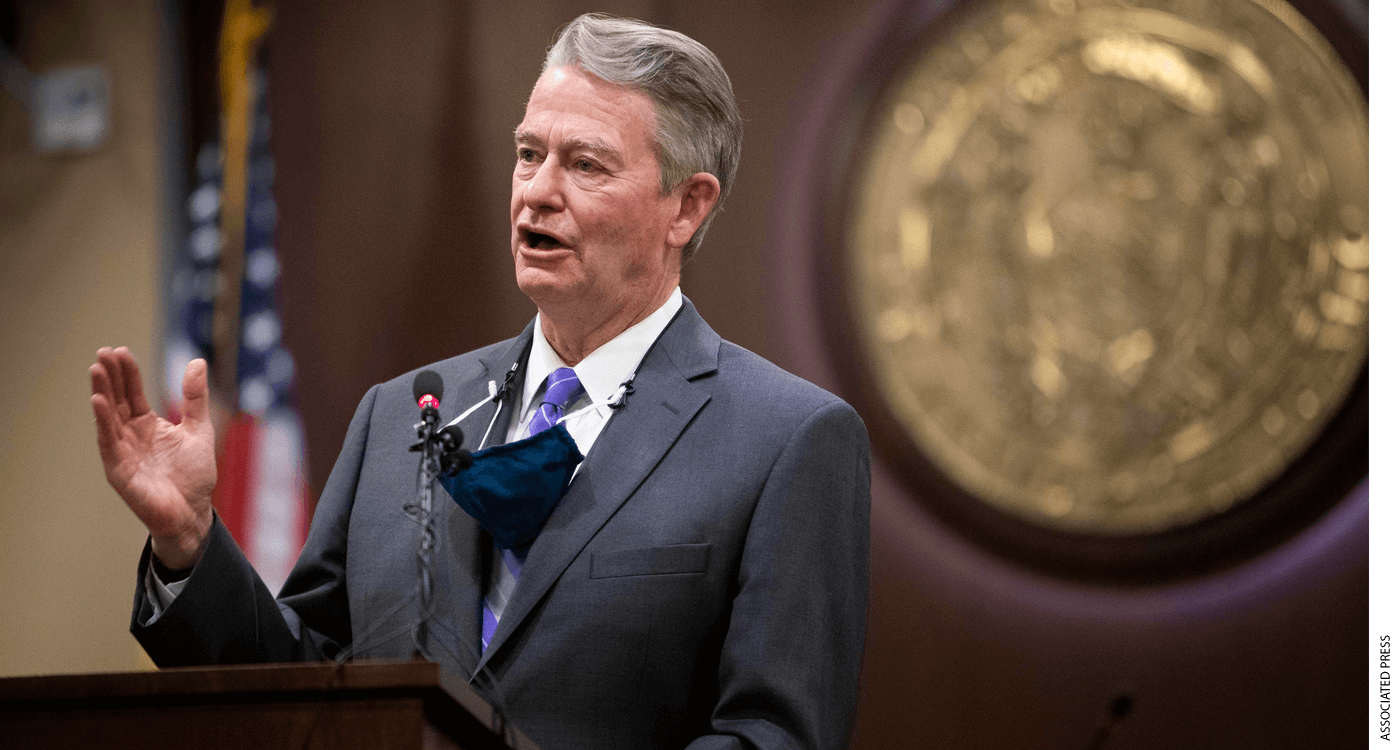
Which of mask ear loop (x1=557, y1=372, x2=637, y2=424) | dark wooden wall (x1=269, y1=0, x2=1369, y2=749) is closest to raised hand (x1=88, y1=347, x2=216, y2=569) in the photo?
mask ear loop (x1=557, y1=372, x2=637, y2=424)

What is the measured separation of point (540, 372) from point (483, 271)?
1749 mm

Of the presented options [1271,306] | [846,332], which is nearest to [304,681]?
[846,332]

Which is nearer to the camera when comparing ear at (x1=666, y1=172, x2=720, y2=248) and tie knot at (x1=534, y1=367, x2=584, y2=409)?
tie knot at (x1=534, y1=367, x2=584, y2=409)

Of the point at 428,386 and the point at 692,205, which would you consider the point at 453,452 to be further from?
the point at 692,205

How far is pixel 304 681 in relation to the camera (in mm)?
1037

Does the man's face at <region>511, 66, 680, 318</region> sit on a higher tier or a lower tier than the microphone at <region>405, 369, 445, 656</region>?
higher

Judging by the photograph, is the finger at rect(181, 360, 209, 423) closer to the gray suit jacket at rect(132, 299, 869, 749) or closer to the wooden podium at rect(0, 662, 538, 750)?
the gray suit jacket at rect(132, 299, 869, 749)

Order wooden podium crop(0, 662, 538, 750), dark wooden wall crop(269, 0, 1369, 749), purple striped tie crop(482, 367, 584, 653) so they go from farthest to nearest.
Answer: dark wooden wall crop(269, 0, 1369, 749)
purple striped tie crop(482, 367, 584, 653)
wooden podium crop(0, 662, 538, 750)

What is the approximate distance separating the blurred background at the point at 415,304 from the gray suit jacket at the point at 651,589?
1622mm

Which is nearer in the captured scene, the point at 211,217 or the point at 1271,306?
the point at 1271,306

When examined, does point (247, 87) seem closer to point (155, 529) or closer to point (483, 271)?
point (483, 271)

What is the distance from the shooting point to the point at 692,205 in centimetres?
186

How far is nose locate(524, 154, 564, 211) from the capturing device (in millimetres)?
1689

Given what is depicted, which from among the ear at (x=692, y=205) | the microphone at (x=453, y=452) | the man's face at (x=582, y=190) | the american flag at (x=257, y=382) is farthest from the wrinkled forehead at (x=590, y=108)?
the american flag at (x=257, y=382)
